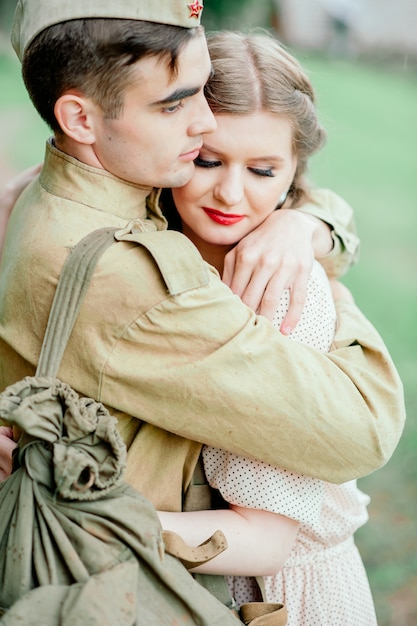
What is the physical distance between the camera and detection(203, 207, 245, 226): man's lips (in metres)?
2.42

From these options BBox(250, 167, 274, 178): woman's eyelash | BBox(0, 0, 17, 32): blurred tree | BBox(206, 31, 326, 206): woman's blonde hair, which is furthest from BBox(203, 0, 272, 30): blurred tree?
BBox(250, 167, 274, 178): woman's eyelash

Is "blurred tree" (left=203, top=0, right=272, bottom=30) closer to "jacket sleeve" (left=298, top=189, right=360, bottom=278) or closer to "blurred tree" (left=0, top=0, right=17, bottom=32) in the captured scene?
"blurred tree" (left=0, top=0, right=17, bottom=32)

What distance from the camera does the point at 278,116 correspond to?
7.95 ft

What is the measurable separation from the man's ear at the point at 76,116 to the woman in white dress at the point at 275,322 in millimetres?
386

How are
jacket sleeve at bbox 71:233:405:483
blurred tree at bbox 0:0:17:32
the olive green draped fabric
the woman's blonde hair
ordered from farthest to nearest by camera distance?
blurred tree at bbox 0:0:17:32
the woman's blonde hair
jacket sleeve at bbox 71:233:405:483
the olive green draped fabric

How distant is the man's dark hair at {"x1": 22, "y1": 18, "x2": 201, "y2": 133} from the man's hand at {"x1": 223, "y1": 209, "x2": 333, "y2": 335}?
0.55 m

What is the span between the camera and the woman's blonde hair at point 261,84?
235 cm

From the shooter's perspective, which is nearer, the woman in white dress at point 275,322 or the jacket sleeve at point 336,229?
the woman in white dress at point 275,322

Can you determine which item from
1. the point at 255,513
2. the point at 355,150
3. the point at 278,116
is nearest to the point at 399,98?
the point at 355,150

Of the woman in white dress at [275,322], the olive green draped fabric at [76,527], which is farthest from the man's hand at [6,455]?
the woman in white dress at [275,322]

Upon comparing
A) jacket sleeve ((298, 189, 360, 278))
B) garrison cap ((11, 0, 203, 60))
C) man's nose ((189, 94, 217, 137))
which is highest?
garrison cap ((11, 0, 203, 60))

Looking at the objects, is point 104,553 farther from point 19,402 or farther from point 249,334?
point 249,334

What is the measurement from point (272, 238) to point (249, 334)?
0.55 m

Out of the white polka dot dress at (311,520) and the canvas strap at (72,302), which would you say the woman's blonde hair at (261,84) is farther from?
the canvas strap at (72,302)
